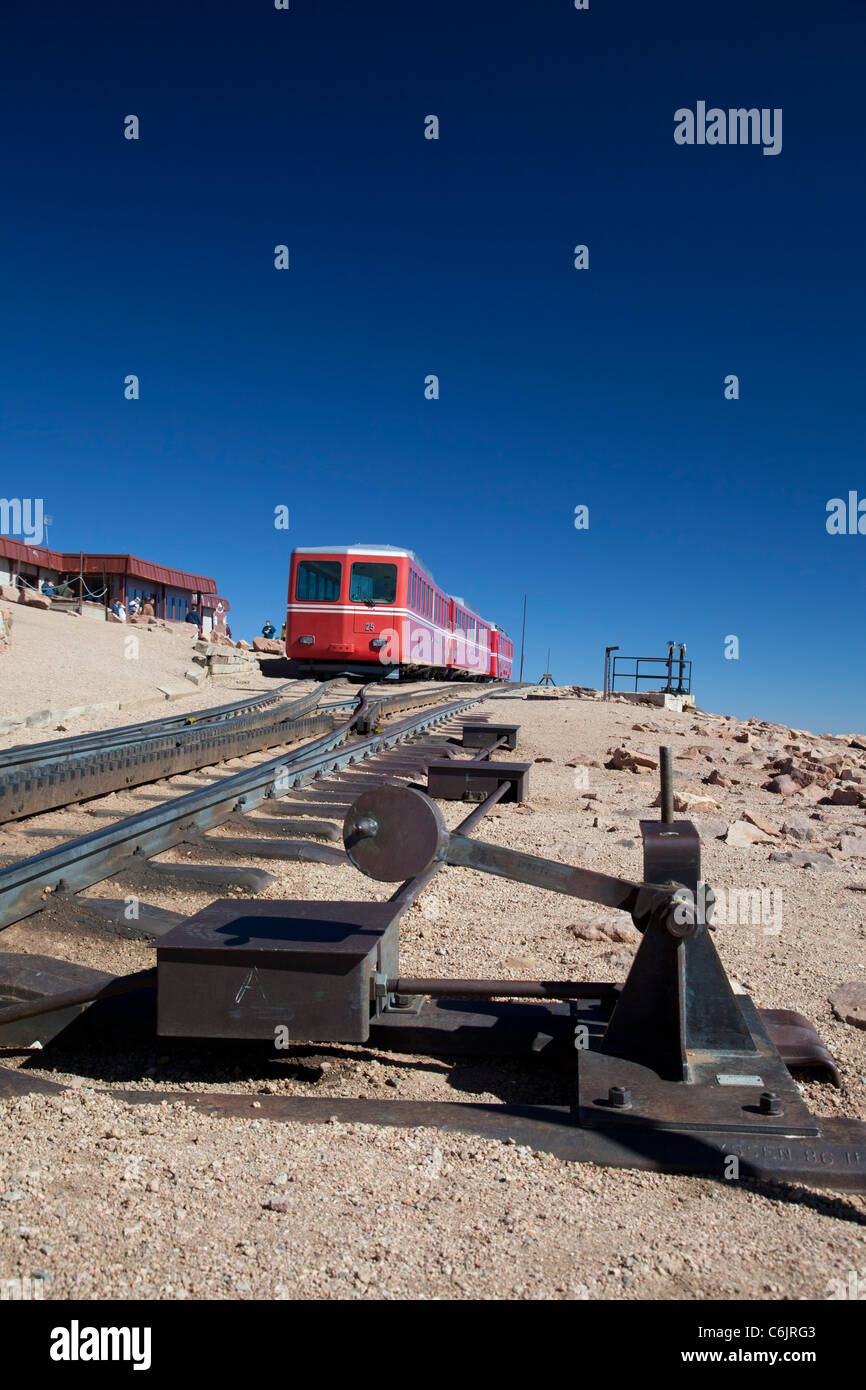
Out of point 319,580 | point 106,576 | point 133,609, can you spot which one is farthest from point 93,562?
point 319,580

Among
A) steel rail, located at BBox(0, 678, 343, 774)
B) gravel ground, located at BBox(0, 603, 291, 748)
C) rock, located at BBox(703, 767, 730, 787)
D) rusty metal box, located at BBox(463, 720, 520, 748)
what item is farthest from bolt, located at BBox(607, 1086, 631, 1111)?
gravel ground, located at BBox(0, 603, 291, 748)

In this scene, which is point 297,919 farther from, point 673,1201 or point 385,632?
point 385,632

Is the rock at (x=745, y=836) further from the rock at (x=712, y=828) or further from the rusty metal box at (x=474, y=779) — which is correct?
the rusty metal box at (x=474, y=779)

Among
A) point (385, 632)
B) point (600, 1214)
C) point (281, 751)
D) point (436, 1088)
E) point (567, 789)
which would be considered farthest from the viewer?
point (385, 632)

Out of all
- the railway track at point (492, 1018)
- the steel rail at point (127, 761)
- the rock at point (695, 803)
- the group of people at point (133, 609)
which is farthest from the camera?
the group of people at point (133, 609)

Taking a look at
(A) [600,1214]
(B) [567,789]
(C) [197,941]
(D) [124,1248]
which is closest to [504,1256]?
(A) [600,1214]

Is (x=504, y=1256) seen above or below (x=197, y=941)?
below

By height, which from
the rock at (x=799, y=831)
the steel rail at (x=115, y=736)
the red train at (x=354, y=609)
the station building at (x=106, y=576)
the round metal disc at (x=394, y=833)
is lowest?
the rock at (x=799, y=831)

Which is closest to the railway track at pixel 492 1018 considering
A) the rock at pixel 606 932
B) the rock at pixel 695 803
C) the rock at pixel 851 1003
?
the rock at pixel 851 1003

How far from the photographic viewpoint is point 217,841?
4953 millimetres

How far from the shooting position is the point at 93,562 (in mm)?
49469

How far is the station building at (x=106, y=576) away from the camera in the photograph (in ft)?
147

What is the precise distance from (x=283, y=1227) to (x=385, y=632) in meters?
17.5

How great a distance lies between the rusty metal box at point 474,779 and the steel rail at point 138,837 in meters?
0.98
